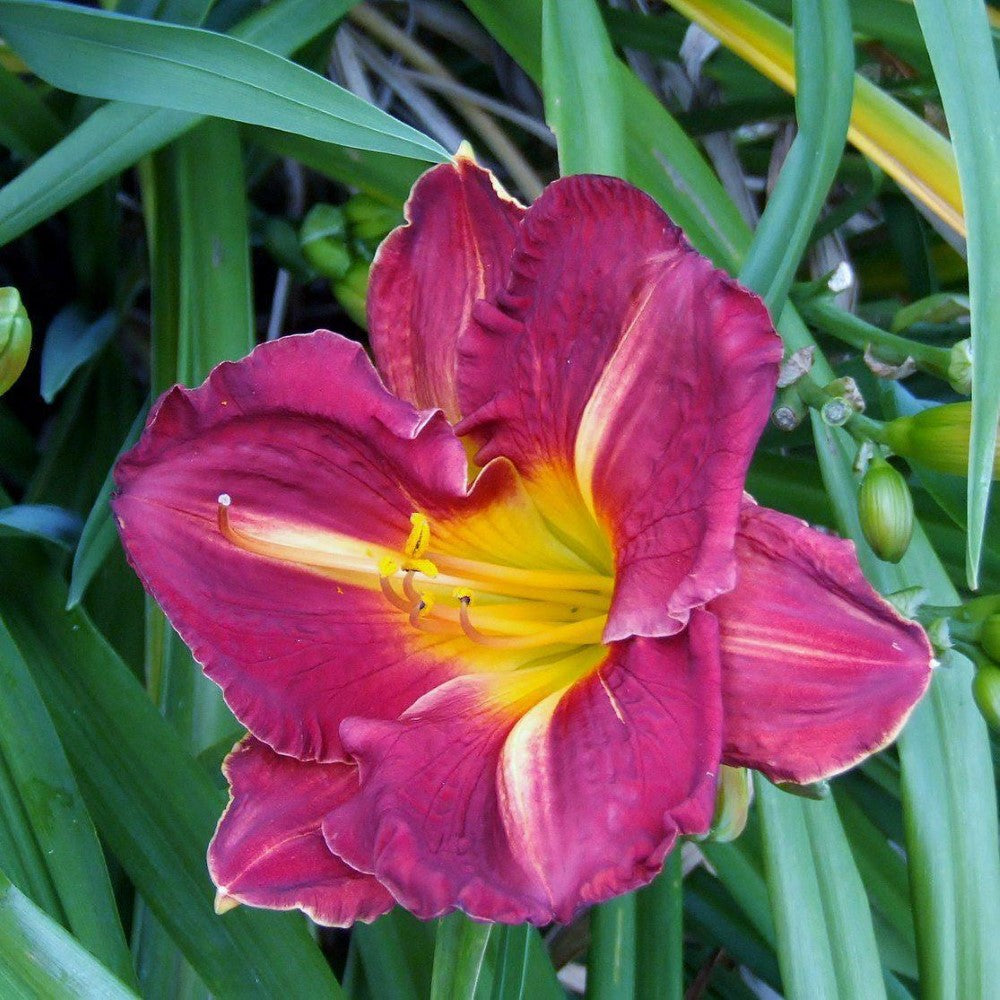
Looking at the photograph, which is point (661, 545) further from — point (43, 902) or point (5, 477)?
point (5, 477)

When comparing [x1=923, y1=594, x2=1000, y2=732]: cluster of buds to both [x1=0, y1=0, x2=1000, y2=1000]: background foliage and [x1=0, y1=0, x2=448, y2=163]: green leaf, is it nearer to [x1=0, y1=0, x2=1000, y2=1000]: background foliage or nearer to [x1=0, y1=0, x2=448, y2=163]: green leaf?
[x1=0, y1=0, x2=1000, y2=1000]: background foliage

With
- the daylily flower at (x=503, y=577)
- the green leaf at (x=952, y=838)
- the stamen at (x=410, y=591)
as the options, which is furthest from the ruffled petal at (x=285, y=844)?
the green leaf at (x=952, y=838)

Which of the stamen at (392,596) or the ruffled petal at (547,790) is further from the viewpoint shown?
the stamen at (392,596)

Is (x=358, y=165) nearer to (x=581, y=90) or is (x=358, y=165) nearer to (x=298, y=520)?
(x=581, y=90)

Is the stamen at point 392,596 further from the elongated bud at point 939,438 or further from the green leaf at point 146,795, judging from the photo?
the elongated bud at point 939,438

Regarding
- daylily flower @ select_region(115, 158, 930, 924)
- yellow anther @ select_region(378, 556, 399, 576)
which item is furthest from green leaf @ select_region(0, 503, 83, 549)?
yellow anther @ select_region(378, 556, 399, 576)

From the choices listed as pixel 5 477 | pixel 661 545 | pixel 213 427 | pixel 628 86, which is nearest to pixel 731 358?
pixel 661 545
